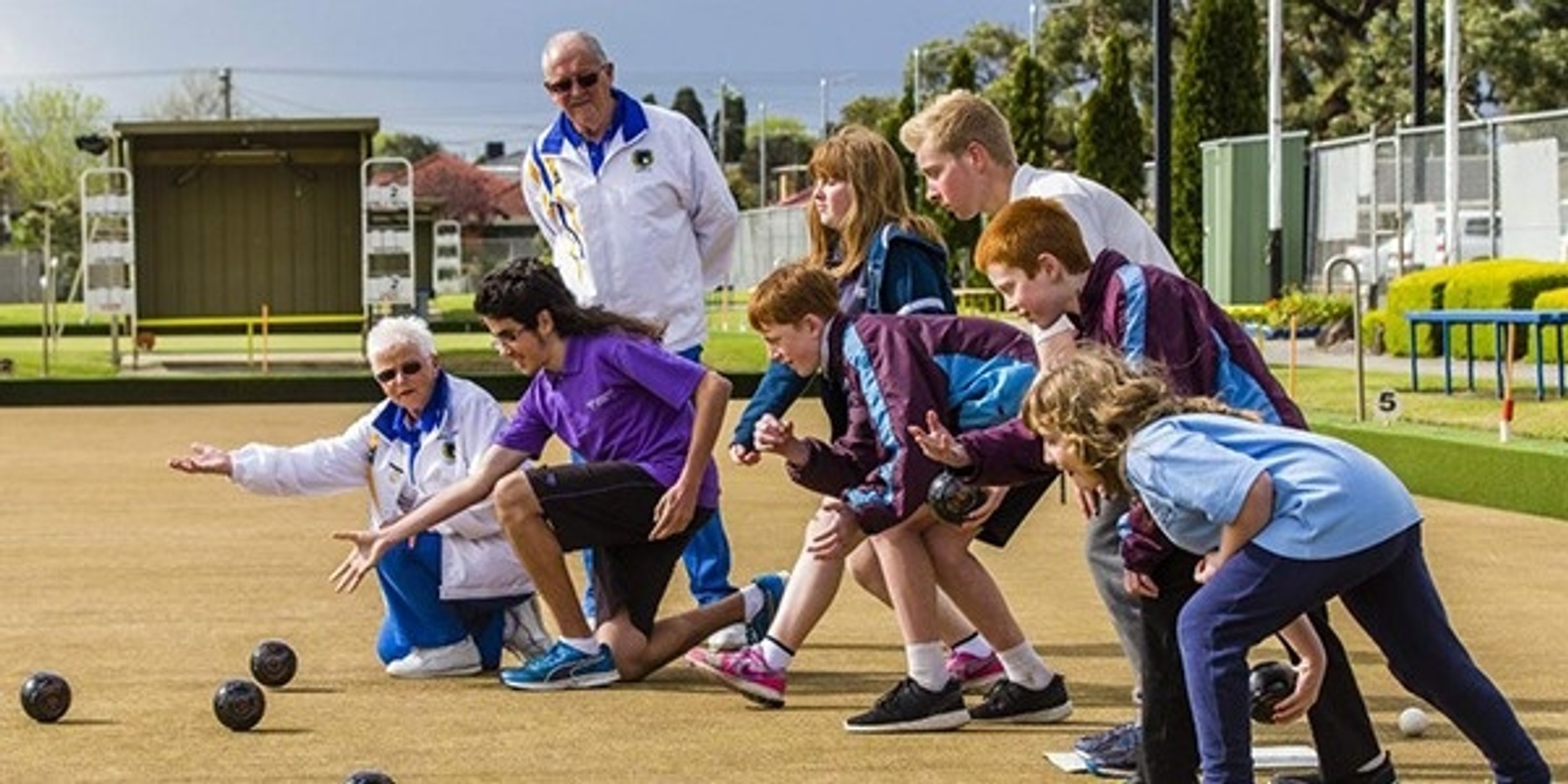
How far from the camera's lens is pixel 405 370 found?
8539 mm

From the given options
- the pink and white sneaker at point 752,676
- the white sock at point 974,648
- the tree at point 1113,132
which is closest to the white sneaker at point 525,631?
the pink and white sneaker at point 752,676

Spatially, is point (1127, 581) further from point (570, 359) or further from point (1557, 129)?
point (1557, 129)

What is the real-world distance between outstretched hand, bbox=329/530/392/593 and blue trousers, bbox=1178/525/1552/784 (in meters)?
2.88

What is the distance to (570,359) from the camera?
8305 millimetres

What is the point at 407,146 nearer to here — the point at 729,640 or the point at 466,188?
the point at 466,188

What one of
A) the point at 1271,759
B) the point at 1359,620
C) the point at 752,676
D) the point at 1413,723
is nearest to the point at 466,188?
the point at 752,676

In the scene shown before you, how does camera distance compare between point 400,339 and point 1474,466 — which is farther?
point 1474,466

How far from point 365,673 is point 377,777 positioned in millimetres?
2614

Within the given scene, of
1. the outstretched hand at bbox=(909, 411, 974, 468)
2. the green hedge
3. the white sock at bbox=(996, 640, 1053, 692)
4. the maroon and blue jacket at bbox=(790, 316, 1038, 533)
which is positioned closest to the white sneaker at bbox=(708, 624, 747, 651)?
the white sock at bbox=(996, 640, 1053, 692)

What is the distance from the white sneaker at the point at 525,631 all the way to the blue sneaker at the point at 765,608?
0.60 metres

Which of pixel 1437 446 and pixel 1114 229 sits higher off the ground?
pixel 1114 229

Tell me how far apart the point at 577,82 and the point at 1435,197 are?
24587mm

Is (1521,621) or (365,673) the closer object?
(365,673)

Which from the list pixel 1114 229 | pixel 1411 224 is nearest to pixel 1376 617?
pixel 1114 229
